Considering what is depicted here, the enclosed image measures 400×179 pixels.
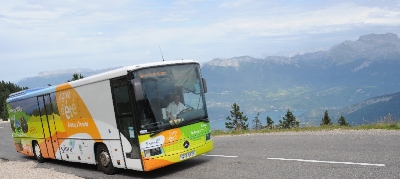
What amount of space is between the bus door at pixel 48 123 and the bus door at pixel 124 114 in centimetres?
545

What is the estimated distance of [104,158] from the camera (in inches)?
469

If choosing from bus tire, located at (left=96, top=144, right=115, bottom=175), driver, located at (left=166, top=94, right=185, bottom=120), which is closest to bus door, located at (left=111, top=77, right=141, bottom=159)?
driver, located at (left=166, top=94, right=185, bottom=120)

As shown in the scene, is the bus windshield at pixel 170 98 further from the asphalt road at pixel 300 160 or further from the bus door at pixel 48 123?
the bus door at pixel 48 123

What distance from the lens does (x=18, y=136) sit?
64.6 feet

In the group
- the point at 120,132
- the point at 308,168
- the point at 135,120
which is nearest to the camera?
the point at 308,168

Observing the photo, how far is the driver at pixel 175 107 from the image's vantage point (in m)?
10.3

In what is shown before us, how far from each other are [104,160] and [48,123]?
4827 mm

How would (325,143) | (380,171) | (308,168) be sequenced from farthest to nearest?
(325,143) < (308,168) < (380,171)

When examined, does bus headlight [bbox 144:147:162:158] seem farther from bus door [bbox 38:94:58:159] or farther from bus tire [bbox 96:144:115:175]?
bus door [bbox 38:94:58:159]

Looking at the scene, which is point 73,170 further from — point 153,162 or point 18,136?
point 18,136

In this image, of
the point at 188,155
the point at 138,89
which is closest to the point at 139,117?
the point at 138,89

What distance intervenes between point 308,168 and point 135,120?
174 inches

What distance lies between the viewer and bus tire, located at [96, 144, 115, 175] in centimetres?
1171

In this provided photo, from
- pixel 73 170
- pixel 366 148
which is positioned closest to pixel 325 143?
pixel 366 148
